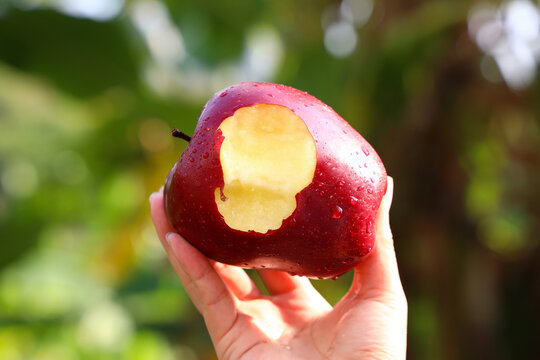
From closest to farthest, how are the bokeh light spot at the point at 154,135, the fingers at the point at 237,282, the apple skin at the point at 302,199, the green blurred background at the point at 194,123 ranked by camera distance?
1. the apple skin at the point at 302,199
2. the fingers at the point at 237,282
3. the green blurred background at the point at 194,123
4. the bokeh light spot at the point at 154,135

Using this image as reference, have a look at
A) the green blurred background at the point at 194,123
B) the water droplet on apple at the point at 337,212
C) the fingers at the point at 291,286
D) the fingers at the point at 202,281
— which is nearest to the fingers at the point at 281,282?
the fingers at the point at 291,286

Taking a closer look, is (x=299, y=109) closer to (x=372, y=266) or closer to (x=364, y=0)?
(x=372, y=266)

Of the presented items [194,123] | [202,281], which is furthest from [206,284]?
[194,123]

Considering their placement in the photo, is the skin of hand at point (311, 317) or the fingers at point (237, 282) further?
the fingers at point (237, 282)

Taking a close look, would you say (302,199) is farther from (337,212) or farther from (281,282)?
(281,282)

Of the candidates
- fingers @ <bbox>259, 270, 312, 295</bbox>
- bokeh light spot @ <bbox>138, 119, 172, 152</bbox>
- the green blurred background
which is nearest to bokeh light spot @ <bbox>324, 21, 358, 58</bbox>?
the green blurred background

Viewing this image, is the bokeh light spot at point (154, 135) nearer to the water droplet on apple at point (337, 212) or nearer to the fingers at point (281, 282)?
the fingers at point (281, 282)
